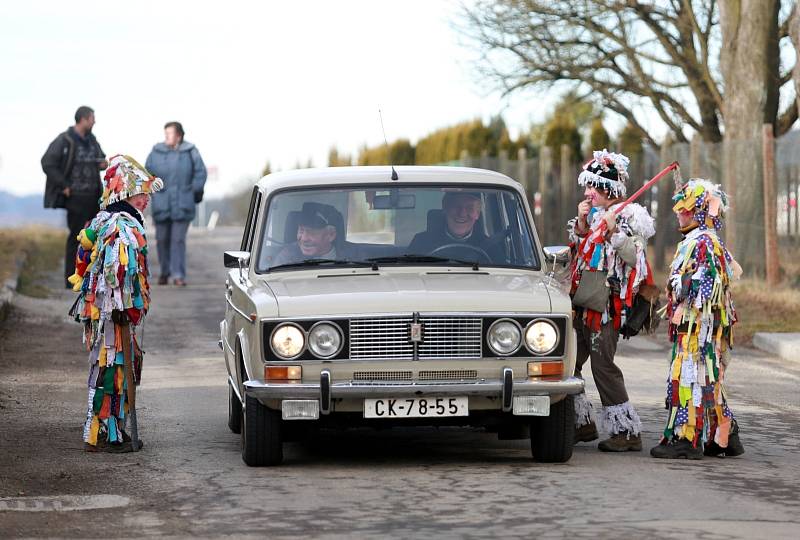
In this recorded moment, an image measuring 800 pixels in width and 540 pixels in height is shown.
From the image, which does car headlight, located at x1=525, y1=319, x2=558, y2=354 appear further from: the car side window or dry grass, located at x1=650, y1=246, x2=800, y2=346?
dry grass, located at x1=650, y1=246, x2=800, y2=346

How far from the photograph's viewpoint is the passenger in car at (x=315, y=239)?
32.0 feet

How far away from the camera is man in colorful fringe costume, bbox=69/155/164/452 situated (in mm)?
9812

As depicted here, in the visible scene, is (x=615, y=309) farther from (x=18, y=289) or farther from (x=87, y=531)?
(x=18, y=289)

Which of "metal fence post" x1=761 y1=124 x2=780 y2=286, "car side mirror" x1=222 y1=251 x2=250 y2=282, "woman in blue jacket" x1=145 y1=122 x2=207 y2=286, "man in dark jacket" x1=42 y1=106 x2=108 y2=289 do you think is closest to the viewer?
"car side mirror" x1=222 y1=251 x2=250 y2=282

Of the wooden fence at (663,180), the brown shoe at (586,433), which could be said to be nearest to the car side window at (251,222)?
the brown shoe at (586,433)

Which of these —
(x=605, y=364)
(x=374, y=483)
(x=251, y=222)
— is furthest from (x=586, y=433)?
(x=251, y=222)

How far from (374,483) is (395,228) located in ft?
6.19

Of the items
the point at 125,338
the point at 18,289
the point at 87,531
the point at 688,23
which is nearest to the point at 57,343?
the point at 18,289

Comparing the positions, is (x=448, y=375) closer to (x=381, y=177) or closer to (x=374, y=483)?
(x=374, y=483)

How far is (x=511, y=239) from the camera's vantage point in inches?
394

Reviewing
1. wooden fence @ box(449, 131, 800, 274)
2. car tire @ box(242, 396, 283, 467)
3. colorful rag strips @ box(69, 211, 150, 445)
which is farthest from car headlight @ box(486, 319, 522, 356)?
wooden fence @ box(449, 131, 800, 274)

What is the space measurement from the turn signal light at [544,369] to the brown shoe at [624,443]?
1064mm

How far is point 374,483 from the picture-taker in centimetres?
856

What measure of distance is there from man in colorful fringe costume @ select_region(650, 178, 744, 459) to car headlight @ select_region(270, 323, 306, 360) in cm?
227
